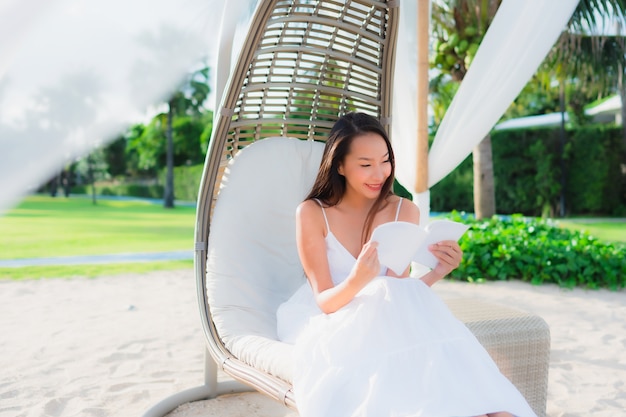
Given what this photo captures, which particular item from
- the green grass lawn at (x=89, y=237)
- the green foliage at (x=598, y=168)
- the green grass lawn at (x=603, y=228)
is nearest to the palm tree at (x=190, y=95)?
the green grass lawn at (x=89, y=237)

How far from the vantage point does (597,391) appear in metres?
2.62

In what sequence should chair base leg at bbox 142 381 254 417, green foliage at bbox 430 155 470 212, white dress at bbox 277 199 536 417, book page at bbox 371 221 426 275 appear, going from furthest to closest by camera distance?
green foliage at bbox 430 155 470 212 < chair base leg at bbox 142 381 254 417 < book page at bbox 371 221 426 275 < white dress at bbox 277 199 536 417

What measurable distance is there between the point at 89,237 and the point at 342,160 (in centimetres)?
993

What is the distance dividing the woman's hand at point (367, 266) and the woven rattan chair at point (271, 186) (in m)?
0.56

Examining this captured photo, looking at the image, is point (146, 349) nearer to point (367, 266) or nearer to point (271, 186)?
point (271, 186)

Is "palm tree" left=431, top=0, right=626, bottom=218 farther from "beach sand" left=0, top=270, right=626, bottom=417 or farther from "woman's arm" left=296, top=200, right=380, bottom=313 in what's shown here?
"woman's arm" left=296, top=200, right=380, bottom=313

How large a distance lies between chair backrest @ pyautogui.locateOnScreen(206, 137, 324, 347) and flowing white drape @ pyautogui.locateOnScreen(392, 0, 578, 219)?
842 mm

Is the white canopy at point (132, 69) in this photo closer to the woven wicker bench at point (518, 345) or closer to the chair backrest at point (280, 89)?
the chair backrest at point (280, 89)

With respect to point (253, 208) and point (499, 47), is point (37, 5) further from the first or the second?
point (499, 47)

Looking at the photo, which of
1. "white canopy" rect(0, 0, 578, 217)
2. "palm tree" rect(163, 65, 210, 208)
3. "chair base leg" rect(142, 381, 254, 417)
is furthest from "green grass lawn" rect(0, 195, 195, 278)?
"palm tree" rect(163, 65, 210, 208)

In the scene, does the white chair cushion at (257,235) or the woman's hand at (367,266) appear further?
the white chair cushion at (257,235)

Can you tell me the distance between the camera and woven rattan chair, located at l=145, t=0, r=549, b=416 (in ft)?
7.06

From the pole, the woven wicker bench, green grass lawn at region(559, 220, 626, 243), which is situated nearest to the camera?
the woven wicker bench

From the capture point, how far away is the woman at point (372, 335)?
138cm
